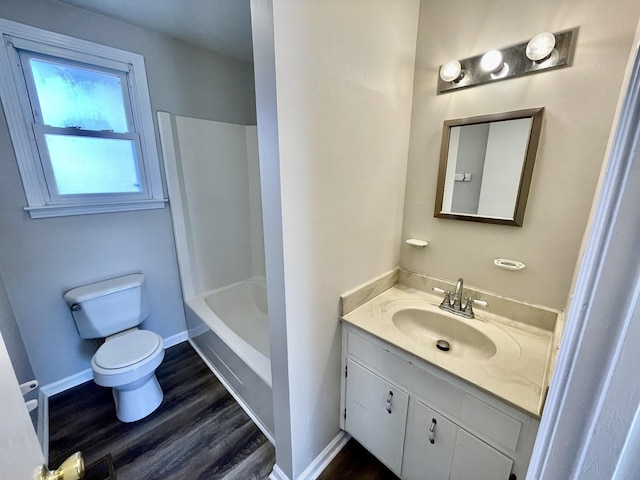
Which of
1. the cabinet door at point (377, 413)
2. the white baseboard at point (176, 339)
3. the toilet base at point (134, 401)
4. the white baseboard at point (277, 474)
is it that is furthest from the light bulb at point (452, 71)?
the white baseboard at point (176, 339)

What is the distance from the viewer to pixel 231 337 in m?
1.77

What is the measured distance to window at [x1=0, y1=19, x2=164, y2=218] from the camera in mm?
1462

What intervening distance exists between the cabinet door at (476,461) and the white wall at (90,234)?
224cm

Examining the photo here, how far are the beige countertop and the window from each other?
6.10 feet

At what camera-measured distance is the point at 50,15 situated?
148 cm

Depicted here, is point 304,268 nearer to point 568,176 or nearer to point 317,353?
point 317,353

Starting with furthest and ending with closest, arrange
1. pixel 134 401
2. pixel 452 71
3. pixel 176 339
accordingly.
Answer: pixel 176 339, pixel 134 401, pixel 452 71

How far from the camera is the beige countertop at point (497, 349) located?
33.6 inches

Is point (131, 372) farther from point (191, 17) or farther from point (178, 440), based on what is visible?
point (191, 17)

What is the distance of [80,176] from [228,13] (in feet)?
4.74

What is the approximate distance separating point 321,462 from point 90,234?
80.8 inches

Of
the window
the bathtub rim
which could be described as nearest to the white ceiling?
the window

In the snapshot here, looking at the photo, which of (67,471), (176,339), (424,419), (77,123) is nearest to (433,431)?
(424,419)

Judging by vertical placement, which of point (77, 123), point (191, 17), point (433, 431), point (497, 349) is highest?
point (191, 17)
